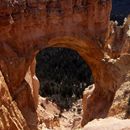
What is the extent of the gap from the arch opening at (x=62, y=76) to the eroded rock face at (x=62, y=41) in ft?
50.0

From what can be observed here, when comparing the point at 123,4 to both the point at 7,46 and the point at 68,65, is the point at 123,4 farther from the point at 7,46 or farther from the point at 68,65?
the point at 7,46

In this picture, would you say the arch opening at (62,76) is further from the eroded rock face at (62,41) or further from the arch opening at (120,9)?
the arch opening at (120,9)

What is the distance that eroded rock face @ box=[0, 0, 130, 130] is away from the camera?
20609mm

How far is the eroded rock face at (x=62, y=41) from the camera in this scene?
67.6 ft

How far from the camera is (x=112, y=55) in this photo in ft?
78.7

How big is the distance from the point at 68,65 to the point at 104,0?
26598 mm

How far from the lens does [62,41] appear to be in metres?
23.5

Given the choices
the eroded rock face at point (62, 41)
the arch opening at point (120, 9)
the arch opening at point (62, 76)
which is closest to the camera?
the eroded rock face at point (62, 41)

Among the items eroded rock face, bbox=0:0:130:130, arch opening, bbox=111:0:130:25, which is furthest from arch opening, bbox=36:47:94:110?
arch opening, bbox=111:0:130:25

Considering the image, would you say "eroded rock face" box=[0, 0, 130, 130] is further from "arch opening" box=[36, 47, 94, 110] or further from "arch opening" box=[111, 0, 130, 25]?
"arch opening" box=[111, 0, 130, 25]

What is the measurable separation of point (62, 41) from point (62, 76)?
23413mm

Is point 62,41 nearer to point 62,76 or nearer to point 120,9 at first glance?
point 62,76

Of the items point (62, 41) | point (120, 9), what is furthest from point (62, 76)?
point (120, 9)

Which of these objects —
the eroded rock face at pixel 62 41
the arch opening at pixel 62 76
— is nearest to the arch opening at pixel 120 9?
the arch opening at pixel 62 76
